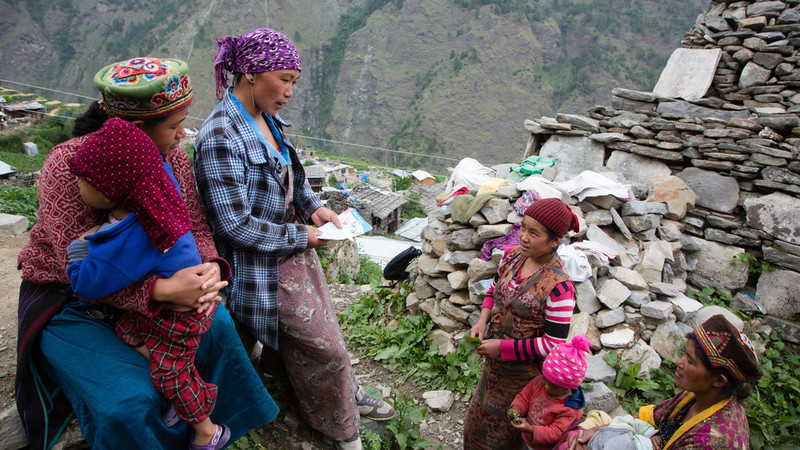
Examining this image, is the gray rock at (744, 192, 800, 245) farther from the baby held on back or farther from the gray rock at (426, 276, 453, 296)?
the baby held on back

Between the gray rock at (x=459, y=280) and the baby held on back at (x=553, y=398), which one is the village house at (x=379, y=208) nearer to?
the gray rock at (x=459, y=280)

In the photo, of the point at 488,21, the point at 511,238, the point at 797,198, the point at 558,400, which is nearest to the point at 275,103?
the point at 558,400

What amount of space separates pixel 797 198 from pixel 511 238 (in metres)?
3.40

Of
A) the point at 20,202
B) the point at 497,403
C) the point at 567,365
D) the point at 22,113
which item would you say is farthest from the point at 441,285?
the point at 22,113

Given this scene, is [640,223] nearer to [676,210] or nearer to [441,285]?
[676,210]

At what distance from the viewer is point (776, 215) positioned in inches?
189

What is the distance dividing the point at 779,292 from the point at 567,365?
4.36m

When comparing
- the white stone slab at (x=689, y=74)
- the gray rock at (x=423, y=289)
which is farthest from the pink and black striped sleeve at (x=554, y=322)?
the white stone slab at (x=689, y=74)

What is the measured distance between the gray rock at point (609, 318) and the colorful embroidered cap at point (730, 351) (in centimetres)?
221

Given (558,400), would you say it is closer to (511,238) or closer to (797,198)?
(511,238)

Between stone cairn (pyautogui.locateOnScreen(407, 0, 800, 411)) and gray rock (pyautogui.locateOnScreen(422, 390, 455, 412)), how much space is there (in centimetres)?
49

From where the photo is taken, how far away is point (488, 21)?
76.8 meters

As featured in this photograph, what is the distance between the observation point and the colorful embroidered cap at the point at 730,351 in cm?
164

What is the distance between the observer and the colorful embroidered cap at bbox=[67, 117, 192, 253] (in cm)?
145
